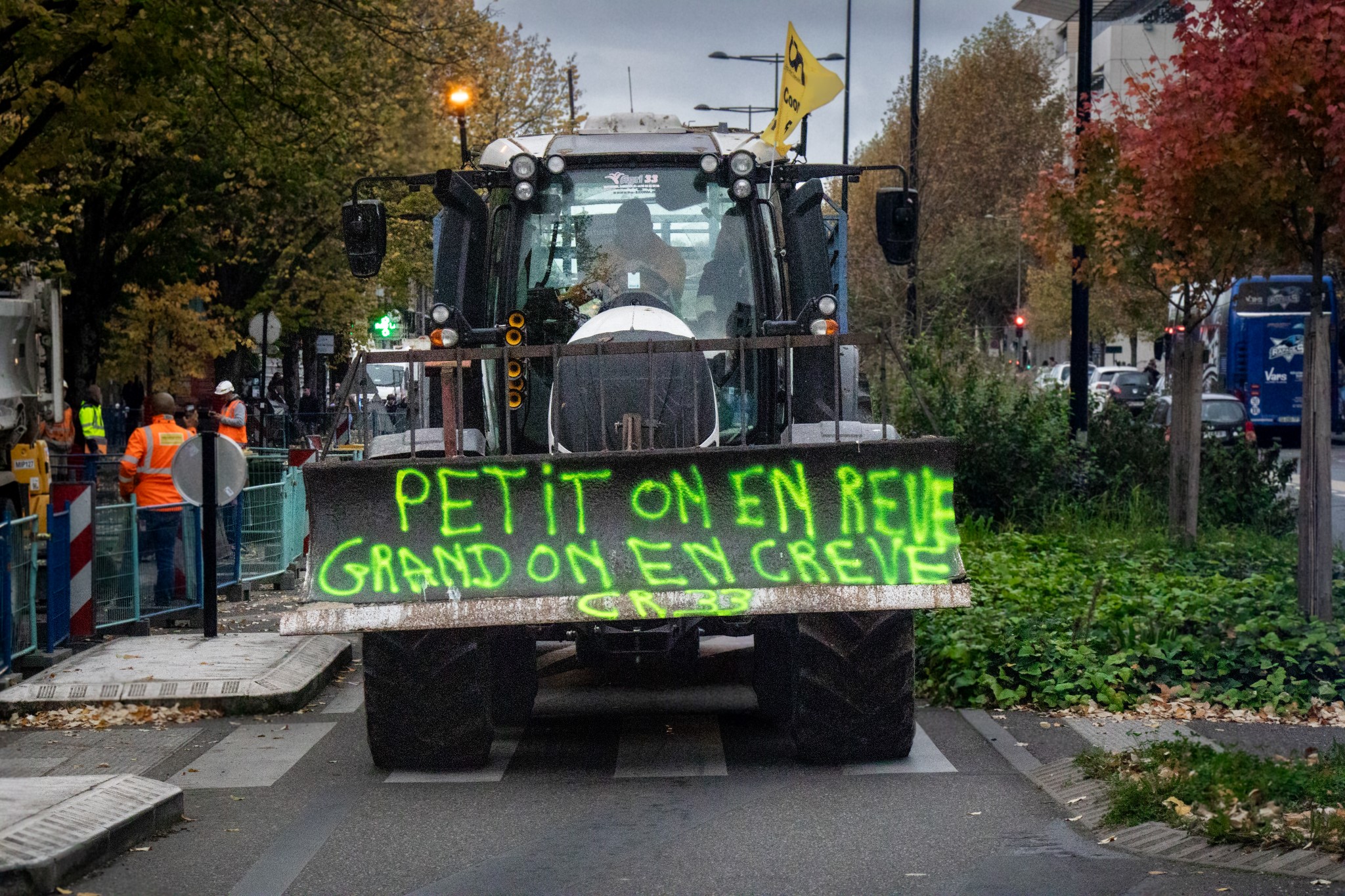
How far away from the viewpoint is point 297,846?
6.61 meters

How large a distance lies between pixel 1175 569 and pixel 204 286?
2561 cm

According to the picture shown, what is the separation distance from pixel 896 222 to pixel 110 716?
16.8 ft

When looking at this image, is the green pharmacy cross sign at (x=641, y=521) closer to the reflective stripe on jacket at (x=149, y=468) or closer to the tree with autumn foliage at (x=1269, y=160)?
the tree with autumn foliage at (x=1269, y=160)

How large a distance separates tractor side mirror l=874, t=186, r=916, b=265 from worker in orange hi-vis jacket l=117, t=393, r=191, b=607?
6318 mm

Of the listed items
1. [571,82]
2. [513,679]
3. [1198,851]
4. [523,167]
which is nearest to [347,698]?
[513,679]

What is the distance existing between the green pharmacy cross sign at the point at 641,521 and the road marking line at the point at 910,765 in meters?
0.94

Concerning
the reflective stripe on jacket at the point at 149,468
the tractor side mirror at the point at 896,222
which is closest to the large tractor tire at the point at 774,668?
the tractor side mirror at the point at 896,222

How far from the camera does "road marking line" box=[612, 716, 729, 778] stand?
25.8 ft

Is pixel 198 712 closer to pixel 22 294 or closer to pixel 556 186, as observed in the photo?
pixel 556 186

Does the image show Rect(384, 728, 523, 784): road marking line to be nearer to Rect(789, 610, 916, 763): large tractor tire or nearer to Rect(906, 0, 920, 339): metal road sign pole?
Rect(789, 610, 916, 763): large tractor tire

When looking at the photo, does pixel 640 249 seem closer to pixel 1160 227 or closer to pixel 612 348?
pixel 612 348

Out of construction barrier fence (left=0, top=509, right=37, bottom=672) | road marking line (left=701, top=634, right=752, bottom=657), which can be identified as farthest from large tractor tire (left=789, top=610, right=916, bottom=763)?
construction barrier fence (left=0, top=509, right=37, bottom=672)

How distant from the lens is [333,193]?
34.1 m

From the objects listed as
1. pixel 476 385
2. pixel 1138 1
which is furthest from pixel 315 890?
pixel 1138 1
